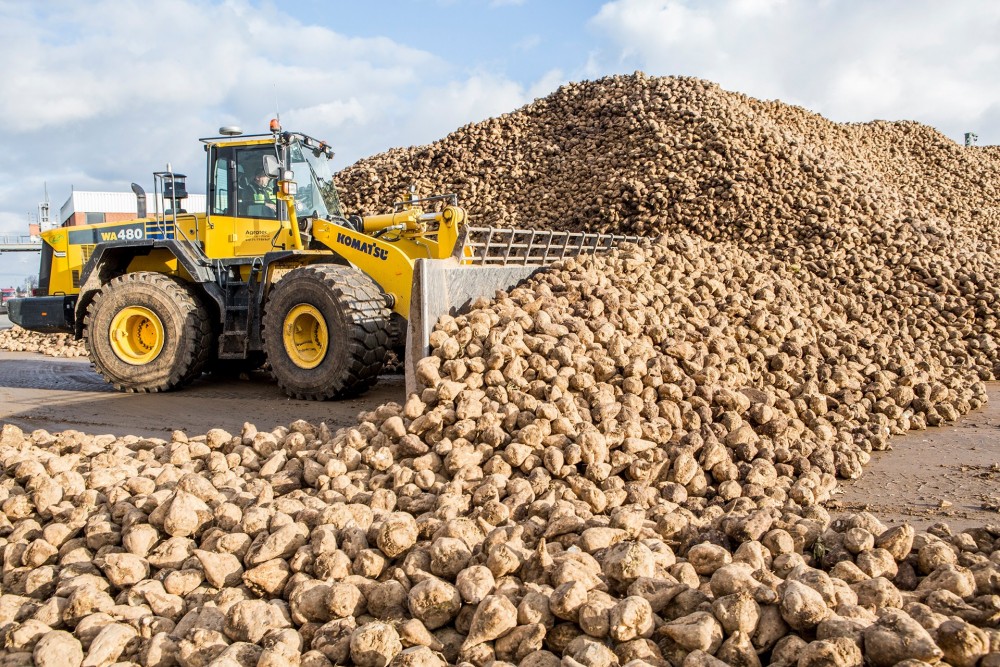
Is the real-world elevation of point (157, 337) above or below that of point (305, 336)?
below

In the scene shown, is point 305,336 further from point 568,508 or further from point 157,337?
point 568,508

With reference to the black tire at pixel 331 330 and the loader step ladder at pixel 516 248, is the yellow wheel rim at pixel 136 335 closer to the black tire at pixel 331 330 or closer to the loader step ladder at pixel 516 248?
the black tire at pixel 331 330

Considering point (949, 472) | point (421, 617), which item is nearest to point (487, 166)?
point (949, 472)

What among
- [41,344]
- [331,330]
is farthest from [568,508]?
[41,344]

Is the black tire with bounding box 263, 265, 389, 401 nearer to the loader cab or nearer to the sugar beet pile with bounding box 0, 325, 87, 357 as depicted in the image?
the loader cab

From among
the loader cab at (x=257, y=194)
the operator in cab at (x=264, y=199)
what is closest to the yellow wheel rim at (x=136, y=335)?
the loader cab at (x=257, y=194)

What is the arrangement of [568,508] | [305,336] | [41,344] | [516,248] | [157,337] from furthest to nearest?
[41,344] → [157,337] → [516,248] → [305,336] → [568,508]

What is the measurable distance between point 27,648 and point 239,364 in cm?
596

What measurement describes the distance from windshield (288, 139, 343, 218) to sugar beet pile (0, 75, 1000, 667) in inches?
108

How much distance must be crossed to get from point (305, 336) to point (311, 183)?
5.56ft

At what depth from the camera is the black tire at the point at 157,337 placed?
703 centimetres

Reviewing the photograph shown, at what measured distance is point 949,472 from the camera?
14.4 feet

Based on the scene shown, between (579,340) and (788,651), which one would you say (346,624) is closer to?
(788,651)

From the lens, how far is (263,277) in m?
6.66
